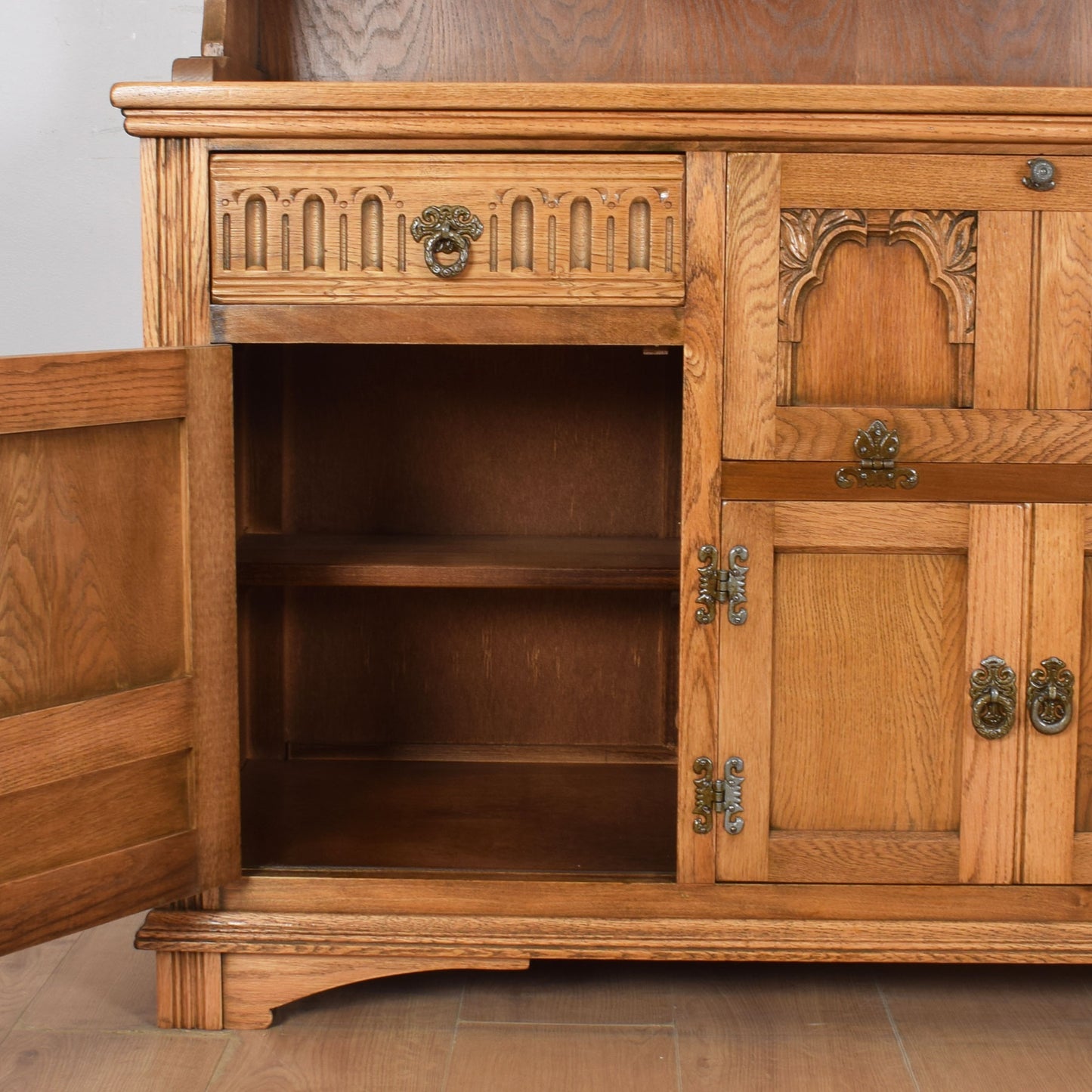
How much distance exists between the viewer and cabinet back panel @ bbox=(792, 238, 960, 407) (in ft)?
6.07

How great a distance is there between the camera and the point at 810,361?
6.11 feet

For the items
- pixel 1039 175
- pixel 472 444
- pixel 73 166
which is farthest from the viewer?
pixel 73 166

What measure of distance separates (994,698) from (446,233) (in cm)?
93

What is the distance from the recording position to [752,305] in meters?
1.84

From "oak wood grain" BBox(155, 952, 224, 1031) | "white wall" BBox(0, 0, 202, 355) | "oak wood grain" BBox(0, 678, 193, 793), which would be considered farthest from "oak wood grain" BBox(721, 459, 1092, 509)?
"white wall" BBox(0, 0, 202, 355)

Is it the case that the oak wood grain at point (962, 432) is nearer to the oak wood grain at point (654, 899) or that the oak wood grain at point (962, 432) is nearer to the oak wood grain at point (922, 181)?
the oak wood grain at point (922, 181)

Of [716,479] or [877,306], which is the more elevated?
[877,306]

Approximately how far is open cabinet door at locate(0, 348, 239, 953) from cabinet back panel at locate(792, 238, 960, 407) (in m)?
0.76

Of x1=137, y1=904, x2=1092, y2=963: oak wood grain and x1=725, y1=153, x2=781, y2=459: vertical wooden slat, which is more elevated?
x1=725, y1=153, x2=781, y2=459: vertical wooden slat

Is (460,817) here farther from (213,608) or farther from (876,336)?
(876,336)

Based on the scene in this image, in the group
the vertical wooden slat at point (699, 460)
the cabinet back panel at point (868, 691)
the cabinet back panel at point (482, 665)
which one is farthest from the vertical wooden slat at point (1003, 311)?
the cabinet back panel at point (482, 665)

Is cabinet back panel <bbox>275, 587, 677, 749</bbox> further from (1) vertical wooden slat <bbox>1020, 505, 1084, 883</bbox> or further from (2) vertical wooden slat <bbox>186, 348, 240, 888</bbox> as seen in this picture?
(1) vertical wooden slat <bbox>1020, 505, 1084, 883</bbox>

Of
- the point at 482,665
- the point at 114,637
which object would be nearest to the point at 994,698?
the point at 482,665

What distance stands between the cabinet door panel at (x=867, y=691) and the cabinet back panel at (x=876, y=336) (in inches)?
5.8
